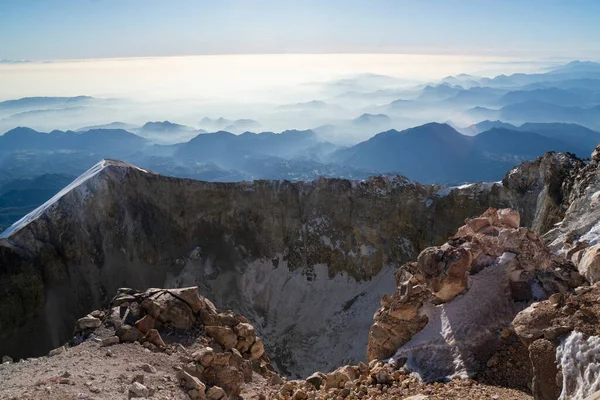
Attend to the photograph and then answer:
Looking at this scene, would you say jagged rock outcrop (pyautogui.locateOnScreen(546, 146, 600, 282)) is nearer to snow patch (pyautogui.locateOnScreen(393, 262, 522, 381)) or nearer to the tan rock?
the tan rock

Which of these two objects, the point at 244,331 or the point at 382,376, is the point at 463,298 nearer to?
the point at 382,376

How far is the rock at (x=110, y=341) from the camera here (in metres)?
17.8

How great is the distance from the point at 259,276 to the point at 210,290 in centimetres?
646

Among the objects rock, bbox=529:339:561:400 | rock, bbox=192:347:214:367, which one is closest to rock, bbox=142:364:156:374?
rock, bbox=192:347:214:367

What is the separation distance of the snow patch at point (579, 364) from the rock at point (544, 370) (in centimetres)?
17

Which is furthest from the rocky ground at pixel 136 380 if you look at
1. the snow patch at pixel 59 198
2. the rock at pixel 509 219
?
the snow patch at pixel 59 198

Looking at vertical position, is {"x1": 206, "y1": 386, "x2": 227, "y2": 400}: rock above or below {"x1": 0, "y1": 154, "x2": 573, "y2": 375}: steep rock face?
above

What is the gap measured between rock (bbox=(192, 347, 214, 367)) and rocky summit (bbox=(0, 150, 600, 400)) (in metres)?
0.07

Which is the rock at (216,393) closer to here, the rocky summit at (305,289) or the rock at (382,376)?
the rocky summit at (305,289)

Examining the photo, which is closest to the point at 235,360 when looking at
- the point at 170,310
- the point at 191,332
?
the point at 191,332

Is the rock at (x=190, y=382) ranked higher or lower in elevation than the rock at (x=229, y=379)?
higher

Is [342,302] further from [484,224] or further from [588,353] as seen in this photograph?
[588,353]

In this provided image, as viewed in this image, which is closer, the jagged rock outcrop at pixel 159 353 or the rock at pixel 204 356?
the jagged rock outcrop at pixel 159 353

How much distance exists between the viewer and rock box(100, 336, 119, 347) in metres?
17.8
